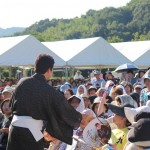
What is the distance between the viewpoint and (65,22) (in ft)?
419

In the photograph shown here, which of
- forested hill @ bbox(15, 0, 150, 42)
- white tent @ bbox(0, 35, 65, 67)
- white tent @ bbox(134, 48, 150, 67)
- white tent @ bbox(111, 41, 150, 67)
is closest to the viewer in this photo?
white tent @ bbox(0, 35, 65, 67)

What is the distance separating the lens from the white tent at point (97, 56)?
58.6 feet

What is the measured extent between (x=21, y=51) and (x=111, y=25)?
8193 cm

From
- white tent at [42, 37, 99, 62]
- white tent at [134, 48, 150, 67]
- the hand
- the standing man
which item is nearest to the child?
the standing man

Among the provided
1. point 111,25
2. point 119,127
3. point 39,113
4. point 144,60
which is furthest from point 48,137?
point 111,25

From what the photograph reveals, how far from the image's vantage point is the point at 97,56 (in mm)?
18297

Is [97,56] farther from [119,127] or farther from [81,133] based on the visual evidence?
[81,133]

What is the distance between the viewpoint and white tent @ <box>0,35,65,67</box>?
15.7 metres

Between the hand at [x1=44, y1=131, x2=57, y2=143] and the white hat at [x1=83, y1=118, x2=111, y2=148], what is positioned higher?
the white hat at [x1=83, y1=118, x2=111, y2=148]

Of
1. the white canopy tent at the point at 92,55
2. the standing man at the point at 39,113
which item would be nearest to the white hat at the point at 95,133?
the standing man at the point at 39,113

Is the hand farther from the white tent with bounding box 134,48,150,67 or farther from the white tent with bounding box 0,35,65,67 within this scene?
the white tent with bounding box 134,48,150,67

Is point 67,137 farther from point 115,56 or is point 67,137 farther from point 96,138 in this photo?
point 115,56

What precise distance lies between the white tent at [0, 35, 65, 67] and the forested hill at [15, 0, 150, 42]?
70.7 metres

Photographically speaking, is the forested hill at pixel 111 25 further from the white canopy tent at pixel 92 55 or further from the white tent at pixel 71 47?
the white canopy tent at pixel 92 55
